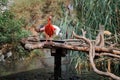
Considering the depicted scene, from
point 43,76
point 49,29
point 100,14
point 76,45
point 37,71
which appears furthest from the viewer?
point 37,71

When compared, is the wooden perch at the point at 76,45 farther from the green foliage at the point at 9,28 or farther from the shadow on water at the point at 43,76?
the shadow on water at the point at 43,76

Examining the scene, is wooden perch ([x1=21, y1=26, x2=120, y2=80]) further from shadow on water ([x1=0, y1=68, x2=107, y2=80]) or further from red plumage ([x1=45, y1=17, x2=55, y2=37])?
shadow on water ([x1=0, y1=68, x2=107, y2=80])

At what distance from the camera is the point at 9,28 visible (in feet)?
33.1

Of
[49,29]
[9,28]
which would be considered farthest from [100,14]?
[9,28]

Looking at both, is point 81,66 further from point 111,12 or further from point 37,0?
point 37,0

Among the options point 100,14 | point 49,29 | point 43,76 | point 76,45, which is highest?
point 100,14

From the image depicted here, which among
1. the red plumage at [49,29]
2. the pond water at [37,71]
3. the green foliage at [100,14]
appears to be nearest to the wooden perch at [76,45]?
the red plumage at [49,29]

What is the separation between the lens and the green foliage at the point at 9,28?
9.95 m

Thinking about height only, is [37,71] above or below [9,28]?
below

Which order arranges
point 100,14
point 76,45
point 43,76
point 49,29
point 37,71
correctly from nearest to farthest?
1. point 76,45
2. point 49,29
3. point 100,14
4. point 43,76
5. point 37,71

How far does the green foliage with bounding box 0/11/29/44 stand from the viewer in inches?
392

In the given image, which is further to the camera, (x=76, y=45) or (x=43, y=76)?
(x=43, y=76)

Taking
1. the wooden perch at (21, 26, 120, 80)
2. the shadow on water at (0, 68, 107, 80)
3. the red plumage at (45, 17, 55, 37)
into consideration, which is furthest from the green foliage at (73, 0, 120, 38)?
the red plumage at (45, 17, 55, 37)

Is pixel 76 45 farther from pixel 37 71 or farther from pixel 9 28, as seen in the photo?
pixel 37 71
